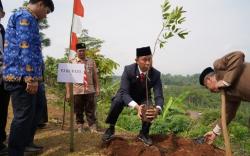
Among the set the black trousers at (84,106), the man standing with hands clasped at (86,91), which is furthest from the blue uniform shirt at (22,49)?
the black trousers at (84,106)

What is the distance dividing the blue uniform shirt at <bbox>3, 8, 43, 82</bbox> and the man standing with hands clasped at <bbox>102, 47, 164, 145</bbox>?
5.24 feet

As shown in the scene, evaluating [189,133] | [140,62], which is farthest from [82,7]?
[189,133]

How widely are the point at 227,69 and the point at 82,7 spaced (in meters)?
2.56

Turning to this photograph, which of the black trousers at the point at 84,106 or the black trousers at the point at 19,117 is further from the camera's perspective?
the black trousers at the point at 84,106

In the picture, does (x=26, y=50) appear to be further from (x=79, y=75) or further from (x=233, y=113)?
(x=233, y=113)

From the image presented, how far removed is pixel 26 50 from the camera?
13.1ft

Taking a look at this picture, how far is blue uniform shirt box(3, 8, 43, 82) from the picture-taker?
4.01m

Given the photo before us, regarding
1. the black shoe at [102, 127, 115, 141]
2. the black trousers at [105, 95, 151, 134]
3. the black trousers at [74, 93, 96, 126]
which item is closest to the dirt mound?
the black shoe at [102, 127, 115, 141]

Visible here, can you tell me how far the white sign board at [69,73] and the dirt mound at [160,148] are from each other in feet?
3.72

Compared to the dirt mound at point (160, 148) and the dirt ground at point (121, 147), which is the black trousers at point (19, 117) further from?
the dirt mound at point (160, 148)

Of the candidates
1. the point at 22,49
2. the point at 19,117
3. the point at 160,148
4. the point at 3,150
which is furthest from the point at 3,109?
the point at 160,148

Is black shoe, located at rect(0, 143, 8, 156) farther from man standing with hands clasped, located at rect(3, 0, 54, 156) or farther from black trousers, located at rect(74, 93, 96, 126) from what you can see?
black trousers, located at rect(74, 93, 96, 126)

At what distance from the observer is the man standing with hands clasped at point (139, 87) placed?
17.4 feet

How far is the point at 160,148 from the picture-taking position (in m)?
5.27
